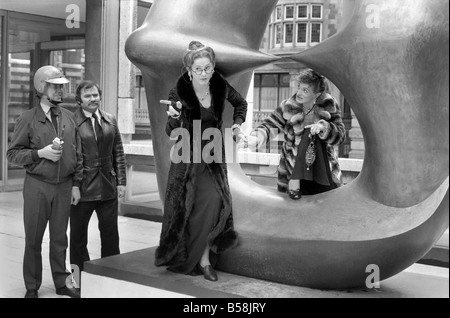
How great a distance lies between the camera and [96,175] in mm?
4562

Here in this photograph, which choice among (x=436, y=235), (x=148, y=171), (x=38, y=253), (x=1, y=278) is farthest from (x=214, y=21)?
(x=148, y=171)

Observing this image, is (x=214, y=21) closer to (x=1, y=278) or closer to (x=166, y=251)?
(x=166, y=251)

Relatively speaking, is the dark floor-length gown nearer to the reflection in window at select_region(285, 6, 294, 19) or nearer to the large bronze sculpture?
the large bronze sculpture

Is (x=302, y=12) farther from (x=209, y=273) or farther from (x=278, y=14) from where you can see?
(x=209, y=273)

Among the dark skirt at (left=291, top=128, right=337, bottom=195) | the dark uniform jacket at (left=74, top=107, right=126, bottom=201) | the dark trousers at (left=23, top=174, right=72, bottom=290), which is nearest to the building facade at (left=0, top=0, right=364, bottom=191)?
the dark uniform jacket at (left=74, top=107, right=126, bottom=201)

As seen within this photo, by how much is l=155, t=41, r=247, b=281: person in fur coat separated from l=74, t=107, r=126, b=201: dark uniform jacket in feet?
3.81

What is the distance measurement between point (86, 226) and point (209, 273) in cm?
154

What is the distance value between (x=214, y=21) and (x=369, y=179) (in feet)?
4.37

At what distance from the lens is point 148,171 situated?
852cm

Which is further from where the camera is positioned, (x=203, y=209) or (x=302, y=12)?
(x=302, y=12)

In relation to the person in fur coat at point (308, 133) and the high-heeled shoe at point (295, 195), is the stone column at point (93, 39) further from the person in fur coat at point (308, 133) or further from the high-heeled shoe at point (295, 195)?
the high-heeled shoe at point (295, 195)

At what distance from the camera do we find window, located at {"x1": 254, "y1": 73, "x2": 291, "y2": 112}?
8.19 m

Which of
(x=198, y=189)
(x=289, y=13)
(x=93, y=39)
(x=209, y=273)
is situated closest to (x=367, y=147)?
(x=198, y=189)

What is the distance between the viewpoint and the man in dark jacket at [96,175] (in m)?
4.55
